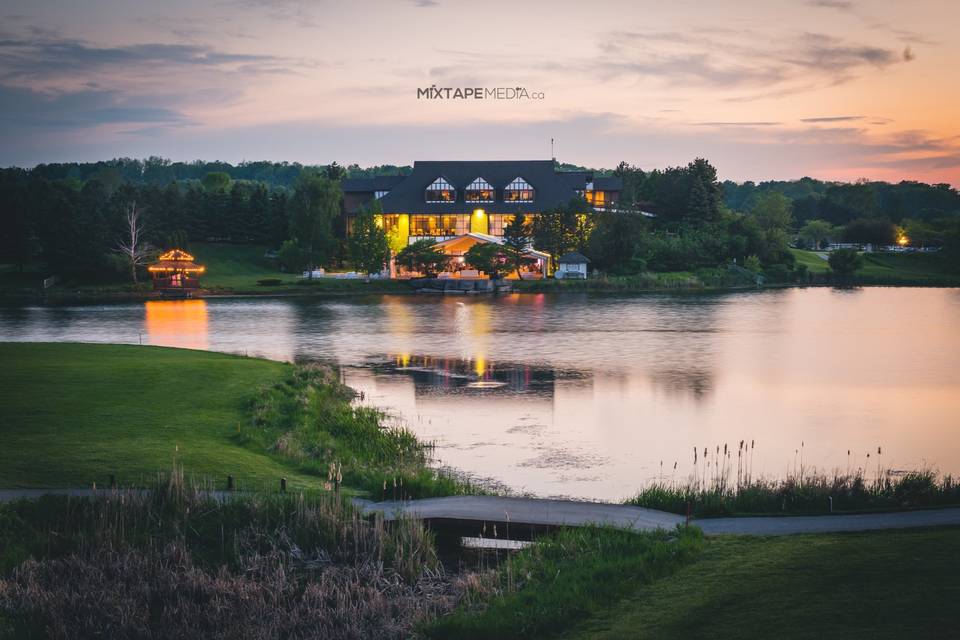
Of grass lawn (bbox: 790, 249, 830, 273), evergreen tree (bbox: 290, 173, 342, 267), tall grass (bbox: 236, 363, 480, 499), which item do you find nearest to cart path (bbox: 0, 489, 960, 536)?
tall grass (bbox: 236, 363, 480, 499)

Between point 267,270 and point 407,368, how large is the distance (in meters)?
65.9

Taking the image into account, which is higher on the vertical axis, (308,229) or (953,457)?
(308,229)

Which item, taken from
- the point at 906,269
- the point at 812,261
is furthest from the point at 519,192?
the point at 906,269

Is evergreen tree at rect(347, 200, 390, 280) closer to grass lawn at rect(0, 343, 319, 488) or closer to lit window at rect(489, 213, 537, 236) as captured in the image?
lit window at rect(489, 213, 537, 236)

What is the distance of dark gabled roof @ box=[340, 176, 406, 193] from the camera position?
115 metres

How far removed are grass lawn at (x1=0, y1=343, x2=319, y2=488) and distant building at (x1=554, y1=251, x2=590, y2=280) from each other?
201ft

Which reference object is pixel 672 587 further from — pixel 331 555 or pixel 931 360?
pixel 931 360

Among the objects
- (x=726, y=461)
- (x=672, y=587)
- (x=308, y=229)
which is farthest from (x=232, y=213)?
(x=672, y=587)

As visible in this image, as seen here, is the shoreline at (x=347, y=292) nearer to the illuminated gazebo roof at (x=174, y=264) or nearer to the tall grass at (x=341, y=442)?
the illuminated gazebo roof at (x=174, y=264)

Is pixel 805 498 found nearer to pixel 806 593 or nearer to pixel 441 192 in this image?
pixel 806 593

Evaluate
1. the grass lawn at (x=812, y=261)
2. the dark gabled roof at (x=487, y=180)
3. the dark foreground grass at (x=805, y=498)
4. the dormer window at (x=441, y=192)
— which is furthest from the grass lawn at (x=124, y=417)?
the grass lawn at (x=812, y=261)

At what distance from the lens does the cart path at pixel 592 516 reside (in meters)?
14.7

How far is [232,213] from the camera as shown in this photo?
106 metres

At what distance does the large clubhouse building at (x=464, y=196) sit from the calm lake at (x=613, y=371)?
32892 millimetres
